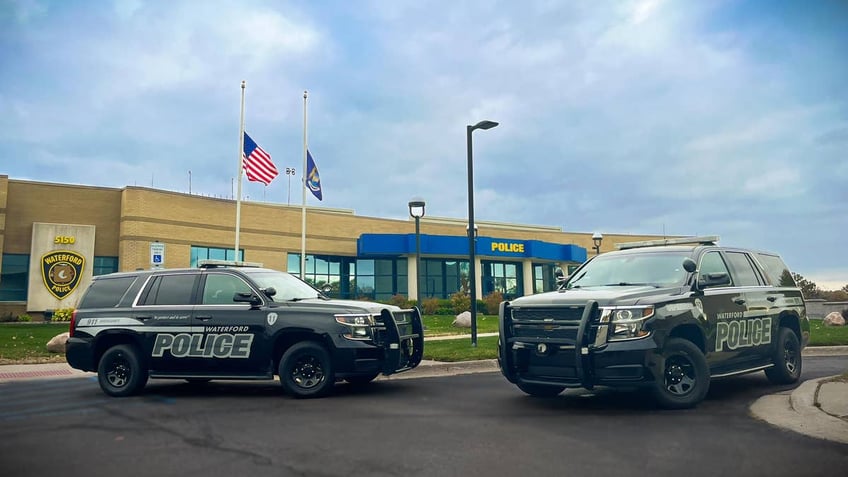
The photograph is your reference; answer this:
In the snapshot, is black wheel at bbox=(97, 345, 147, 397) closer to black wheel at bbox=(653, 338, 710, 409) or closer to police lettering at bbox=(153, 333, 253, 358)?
police lettering at bbox=(153, 333, 253, 358)

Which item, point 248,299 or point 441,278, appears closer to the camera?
point 248,299

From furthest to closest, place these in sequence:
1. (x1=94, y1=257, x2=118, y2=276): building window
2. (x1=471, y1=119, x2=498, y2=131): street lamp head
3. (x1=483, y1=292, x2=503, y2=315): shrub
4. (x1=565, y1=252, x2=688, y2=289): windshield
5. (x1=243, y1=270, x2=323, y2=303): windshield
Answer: (x1=483, y1=292, x2=503, y2=315): shrub, (x1=94, y1=257, x2=118, y2=276): building window, (x1=471, y1=119, x2=498, y2=131): street lamp head, (x1=243, y1=270, x2=323, y2=303): windshield, (x1=565, y1=252, x2=688, y2=289): windshield

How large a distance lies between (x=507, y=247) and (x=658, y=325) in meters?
37.1

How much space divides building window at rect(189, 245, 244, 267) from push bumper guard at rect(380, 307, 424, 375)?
2655 cm

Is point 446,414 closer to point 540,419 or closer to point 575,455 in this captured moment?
point 540,419

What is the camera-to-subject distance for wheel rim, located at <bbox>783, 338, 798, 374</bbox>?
31.2 feet

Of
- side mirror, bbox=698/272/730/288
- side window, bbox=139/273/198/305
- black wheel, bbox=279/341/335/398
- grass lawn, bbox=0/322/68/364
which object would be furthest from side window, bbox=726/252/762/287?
grass lawn, bbox=0/322/68/364

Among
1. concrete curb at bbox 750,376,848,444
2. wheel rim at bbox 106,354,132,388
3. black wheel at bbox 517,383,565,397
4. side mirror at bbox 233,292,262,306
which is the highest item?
side mirror at bbox 233,292,262,306

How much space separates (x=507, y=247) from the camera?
4419cm

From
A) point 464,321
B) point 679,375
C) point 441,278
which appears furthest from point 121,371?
point 441,278

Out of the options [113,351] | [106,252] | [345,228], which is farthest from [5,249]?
[113,351]

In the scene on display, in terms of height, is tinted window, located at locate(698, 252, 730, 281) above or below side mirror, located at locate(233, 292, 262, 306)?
above

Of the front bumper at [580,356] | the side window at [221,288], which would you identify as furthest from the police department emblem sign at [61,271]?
the front bumper at [580,356]

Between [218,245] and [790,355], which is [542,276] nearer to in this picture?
[218,245]
